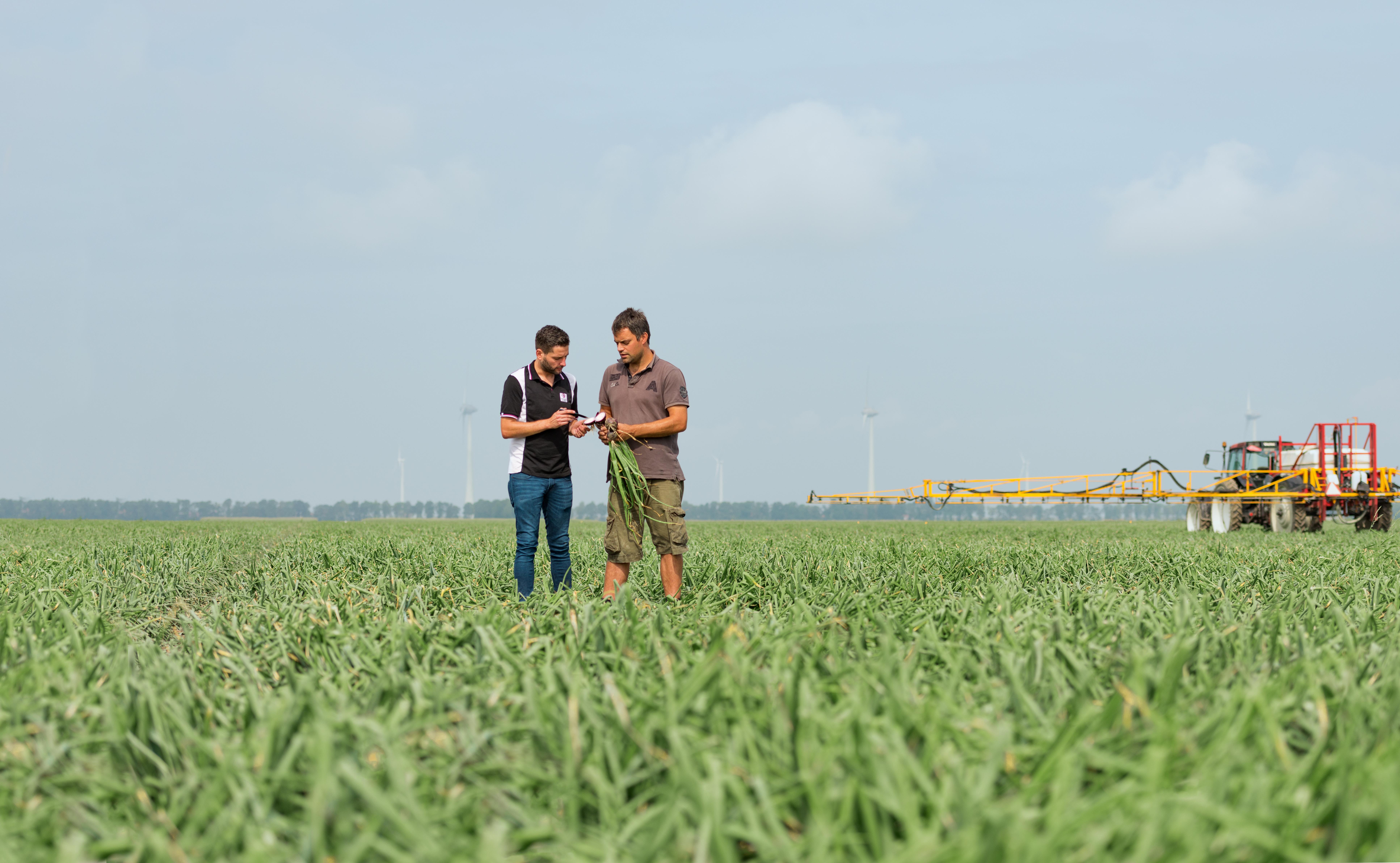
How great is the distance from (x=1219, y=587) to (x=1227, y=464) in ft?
72.0

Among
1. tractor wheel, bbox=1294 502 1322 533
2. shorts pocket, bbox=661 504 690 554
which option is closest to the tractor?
tractor wheel, bbox=1294 502 1322 533

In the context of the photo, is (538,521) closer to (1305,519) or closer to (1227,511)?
(1305,519)

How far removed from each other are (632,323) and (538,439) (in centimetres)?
125

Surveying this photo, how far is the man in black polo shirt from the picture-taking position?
7066 millimetres

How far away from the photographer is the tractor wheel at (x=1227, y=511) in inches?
944

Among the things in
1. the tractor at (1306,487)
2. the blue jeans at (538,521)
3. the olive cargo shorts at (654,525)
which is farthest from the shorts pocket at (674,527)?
the tractor at (1306,487)

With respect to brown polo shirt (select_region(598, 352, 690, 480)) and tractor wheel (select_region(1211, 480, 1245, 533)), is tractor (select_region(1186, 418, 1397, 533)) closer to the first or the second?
tractor wheel (select_region(1211, 480, 1245, 533))

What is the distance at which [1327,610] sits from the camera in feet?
17.0

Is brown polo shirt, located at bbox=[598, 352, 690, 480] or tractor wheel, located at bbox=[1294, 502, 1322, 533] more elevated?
brown polo shirt, located at bbox=[598, 352, 690, 480]

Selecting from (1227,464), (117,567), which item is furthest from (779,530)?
(117,567)

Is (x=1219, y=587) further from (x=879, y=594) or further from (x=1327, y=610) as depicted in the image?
(x=879, y=594)

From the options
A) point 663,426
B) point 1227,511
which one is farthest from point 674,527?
point 1227,511

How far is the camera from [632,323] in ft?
21.7

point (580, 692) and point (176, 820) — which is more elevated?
point (580, 692)
